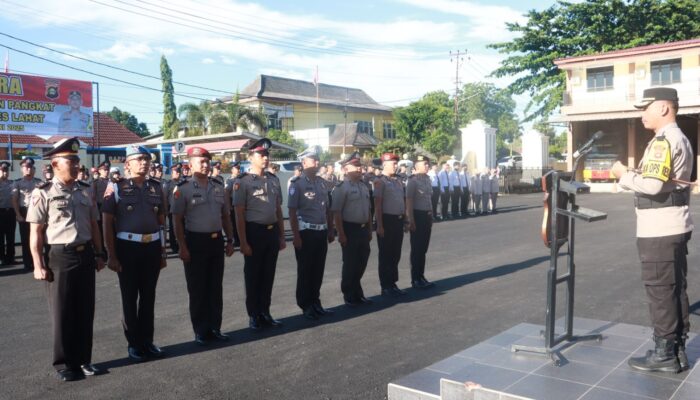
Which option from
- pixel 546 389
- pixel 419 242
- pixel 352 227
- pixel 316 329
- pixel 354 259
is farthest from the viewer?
pixel 419 242

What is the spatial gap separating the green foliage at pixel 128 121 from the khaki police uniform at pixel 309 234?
208 ft

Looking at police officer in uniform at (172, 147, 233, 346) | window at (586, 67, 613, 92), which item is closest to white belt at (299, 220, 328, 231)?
police officer in uniform at (172, 147, 233, 346)

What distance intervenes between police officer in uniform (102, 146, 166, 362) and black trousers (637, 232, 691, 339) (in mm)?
4080

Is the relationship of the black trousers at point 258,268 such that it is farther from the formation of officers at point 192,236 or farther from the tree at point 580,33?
the tree at point 580,33

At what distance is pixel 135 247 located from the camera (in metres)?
5.13

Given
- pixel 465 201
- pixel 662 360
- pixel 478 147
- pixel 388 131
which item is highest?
pixel 388 131

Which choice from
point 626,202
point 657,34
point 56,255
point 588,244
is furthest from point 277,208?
point 657,34

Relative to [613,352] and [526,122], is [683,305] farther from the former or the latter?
[526,122]

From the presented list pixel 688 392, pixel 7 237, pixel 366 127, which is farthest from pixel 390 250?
pixel 366 127

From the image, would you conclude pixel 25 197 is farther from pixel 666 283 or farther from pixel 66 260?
pixel 666 283

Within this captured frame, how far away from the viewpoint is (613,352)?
14.9ft

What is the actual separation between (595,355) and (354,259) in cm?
323

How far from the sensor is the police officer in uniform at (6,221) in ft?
35.0

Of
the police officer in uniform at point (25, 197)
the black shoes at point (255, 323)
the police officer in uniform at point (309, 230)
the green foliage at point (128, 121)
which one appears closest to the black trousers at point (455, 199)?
the police officer in uniform at point (25, 197)
